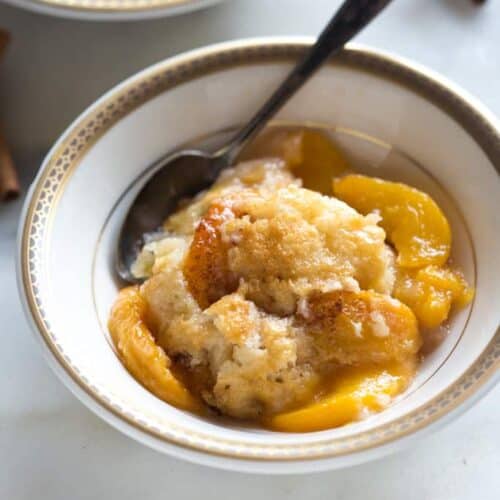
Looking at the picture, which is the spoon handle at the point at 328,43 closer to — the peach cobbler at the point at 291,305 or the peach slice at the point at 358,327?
the peach cobbler at the point at 291,305

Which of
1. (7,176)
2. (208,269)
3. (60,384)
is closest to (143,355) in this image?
(208,269)

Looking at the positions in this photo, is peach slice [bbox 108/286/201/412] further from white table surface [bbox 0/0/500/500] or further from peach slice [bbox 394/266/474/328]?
peach slice [bbox 394/266/474/328]

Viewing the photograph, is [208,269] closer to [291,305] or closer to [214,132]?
[291,305]

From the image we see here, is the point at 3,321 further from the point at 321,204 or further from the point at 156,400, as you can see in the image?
the point at 321,204

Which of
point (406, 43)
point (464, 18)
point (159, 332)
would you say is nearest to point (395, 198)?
point (159, 332)

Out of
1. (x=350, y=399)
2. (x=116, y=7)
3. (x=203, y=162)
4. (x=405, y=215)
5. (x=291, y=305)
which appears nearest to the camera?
(x=350, y=399)

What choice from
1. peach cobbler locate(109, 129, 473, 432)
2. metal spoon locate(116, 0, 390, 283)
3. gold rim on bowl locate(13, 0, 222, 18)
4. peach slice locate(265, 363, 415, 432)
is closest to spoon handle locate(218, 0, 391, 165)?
metal spoon locate(116, 0, 390, 283)
